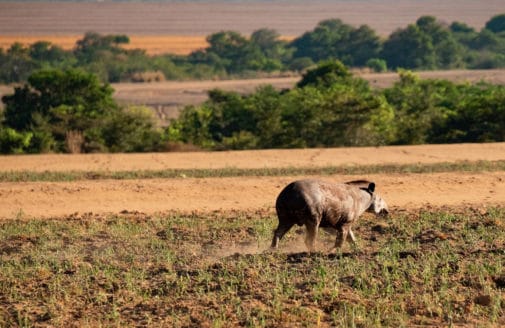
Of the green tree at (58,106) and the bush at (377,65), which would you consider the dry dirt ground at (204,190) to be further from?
the bush at (377,65)

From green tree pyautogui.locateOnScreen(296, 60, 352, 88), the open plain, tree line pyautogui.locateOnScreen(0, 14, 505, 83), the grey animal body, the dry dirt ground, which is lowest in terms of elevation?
tree line pyautogui.locateOnScreen(0, 14, 505, 83)

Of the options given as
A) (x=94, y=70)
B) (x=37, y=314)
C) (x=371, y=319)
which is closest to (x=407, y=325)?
(x=371, y=319)

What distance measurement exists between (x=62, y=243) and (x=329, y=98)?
788 inches

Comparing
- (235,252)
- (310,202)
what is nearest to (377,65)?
(235,252)

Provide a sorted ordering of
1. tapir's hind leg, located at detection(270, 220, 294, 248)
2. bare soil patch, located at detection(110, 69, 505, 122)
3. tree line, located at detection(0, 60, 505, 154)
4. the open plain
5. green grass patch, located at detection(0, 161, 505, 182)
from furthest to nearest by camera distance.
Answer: bare soil patch, located at detection(110, 69, 505, 122) → tree line, located at detection(0, 60, 505, 154) → green grass patch, located at detection(0, 161, 505, 182) → tapir's hind leg, located at detection(270, 220, 294, 248) → the open plain

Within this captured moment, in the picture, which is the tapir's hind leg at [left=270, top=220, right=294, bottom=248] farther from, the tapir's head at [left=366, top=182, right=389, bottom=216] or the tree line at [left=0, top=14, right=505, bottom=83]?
the tree line at [left=0, top=14, right=505, bottom=83]

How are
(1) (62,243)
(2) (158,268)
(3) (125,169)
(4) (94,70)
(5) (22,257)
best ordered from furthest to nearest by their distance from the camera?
(4) (94,70), (3) (125,169), (1) (62,243), (5) (22,257), (2) (158,268)

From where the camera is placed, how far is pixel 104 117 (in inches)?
1361

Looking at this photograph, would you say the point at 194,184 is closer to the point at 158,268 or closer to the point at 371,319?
the point at 158,268

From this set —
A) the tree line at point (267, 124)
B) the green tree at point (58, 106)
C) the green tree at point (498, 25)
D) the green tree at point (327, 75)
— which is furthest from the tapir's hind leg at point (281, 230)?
the green tree at point (498, 25)

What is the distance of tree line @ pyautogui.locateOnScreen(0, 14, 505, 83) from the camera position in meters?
89.3

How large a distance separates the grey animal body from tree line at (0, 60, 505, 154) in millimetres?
17983

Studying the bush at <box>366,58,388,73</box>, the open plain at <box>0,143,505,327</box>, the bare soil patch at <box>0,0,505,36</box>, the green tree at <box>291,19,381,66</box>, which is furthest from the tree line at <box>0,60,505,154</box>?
the bare soil patch at <box>0,0,505,36</box>

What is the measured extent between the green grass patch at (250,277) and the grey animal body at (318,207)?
0.34 metres
